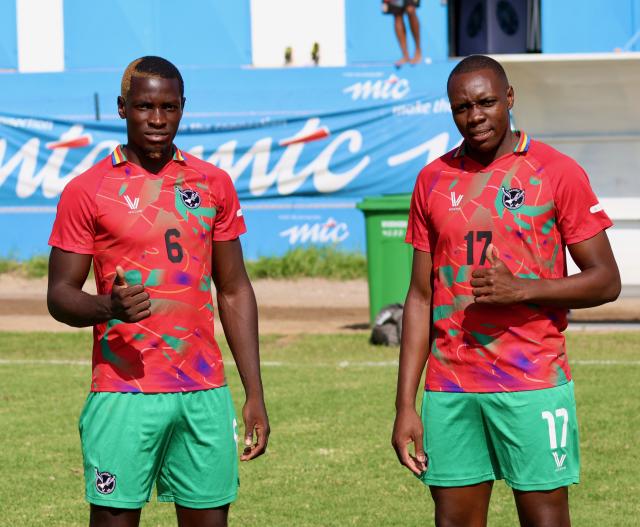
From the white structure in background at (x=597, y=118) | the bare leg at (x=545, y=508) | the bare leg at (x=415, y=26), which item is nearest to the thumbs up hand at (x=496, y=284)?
the bare leg at (x=545, y=508)

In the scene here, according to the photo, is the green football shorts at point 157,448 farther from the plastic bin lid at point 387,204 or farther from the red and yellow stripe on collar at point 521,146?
the plastic bin lid at point 387,204

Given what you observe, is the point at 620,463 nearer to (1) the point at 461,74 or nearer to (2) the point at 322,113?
(1) the point at 461,74

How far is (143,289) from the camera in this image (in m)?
4.26

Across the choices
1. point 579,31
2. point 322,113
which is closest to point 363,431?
point 322,113

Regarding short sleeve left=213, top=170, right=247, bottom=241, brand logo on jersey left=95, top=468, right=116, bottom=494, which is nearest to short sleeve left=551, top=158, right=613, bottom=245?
short sleeve left=213, top=170, right=247, bottom=241

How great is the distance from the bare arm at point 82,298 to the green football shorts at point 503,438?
1.13 meters

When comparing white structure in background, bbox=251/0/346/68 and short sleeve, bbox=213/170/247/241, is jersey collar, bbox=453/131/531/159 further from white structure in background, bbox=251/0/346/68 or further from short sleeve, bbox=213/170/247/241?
white structure in background, bbox=251/0/346/68

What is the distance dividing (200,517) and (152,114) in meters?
1.40

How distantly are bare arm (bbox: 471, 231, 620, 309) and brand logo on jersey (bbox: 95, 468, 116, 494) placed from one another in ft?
4.56

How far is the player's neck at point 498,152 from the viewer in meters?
4.62

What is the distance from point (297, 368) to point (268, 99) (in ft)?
24.1

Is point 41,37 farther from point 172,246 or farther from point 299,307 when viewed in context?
point 172,246

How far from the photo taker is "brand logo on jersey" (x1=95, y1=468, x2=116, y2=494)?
4516mm

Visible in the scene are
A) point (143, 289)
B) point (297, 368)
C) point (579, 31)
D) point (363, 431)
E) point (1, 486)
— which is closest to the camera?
point (143, 289)
